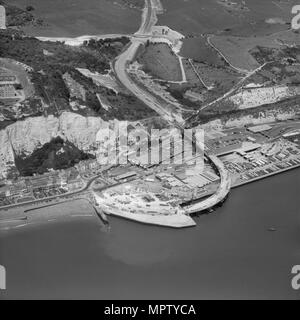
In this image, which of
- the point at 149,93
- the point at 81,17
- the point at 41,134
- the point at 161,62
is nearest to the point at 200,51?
the point at 161,62

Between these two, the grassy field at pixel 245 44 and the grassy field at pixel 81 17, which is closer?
the grassy field at pixel 245 44

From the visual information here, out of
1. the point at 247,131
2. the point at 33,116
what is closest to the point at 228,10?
the point at 247,131

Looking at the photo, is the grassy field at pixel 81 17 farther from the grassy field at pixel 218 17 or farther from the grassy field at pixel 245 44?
the grassy field at pixel 245 44

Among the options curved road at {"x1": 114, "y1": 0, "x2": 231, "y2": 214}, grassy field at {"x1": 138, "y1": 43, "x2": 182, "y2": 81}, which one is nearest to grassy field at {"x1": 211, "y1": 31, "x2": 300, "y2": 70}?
grassy field at {"x1": 138, "y1": 43, "x2": 182, "y2": 81}

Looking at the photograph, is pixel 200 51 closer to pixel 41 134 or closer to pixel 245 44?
pixel 245 44

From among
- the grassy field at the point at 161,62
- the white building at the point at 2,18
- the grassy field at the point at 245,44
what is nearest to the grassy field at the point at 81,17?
the white building at the point at 2,18

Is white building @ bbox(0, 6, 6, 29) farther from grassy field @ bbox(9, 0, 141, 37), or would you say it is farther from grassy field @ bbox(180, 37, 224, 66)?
grassy field @ bbox(180, 37, 224, 66)
